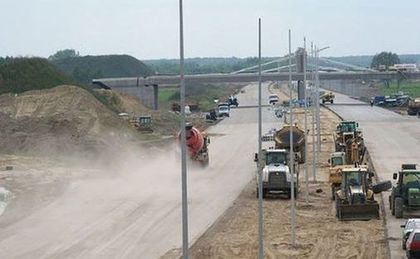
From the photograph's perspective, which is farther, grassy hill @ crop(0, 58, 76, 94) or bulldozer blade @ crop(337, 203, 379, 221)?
grassy hill @ crop(0, 58, 76, 94)

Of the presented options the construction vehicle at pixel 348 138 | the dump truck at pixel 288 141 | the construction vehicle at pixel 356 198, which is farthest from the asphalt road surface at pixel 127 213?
the construction vehicle at pixel 348 138

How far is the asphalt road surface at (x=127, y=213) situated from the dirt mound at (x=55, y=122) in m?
7.60

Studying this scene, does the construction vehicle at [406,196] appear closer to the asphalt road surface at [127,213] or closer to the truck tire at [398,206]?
the truck tire at [398,206]

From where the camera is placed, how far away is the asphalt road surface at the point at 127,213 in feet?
106

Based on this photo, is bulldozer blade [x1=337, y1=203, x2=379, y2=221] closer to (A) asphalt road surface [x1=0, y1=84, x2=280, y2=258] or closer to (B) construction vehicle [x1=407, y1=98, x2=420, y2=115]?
(A) asphalt road surface [x1=0, y1=84, x2=280, y2=258]

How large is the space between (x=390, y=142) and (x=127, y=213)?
43322mm

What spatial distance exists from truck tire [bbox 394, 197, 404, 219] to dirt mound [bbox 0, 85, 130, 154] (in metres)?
33.9

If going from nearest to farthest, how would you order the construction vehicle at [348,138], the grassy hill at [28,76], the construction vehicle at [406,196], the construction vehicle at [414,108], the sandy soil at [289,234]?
the sandy soil at [289,234] < the construction vehicle at [406,196] < the construction vehicle at [348,138] < the grassy hill at [28,76] < the construction vehicle at [414,108]

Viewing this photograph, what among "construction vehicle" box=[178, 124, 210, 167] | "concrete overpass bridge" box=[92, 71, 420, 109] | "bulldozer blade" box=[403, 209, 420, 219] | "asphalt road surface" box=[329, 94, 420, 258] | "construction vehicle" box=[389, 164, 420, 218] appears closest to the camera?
"asphalt road surface" box=[329, 94, 420, 258]

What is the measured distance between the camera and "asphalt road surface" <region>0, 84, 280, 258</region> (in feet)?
106

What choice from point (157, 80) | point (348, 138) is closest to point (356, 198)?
point (348, 138)

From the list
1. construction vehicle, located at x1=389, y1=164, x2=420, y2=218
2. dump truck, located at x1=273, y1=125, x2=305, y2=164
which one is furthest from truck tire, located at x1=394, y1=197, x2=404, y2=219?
dump truck, located at x1=273, y1=125, x2=305, y2=164

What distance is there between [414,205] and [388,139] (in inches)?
1851

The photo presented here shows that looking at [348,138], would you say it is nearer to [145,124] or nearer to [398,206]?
[398,206]
